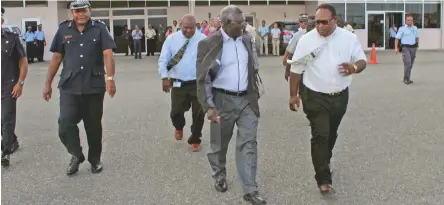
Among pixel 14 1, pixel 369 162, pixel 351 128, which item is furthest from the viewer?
pixel 14 1

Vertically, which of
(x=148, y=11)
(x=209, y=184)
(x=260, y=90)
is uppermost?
(x=148, y=11)

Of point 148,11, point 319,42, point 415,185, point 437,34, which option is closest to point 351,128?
point 415,185

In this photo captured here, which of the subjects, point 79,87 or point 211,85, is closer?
point 211,85

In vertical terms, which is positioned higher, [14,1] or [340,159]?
[14,1]

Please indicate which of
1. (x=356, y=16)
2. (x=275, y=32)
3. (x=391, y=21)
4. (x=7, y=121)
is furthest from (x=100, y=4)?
(x=7, y=121)

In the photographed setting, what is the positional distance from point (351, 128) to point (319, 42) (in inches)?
142

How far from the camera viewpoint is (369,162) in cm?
641

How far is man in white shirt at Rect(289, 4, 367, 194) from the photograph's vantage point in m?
5.14

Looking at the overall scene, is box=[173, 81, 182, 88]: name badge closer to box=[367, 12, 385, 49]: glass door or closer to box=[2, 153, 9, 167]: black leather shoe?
box=[2, 153, 9, 167]: black leather shoe

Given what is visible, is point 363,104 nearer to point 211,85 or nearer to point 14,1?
point 211,85

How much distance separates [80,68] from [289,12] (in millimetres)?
27433

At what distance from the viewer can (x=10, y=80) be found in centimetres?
661

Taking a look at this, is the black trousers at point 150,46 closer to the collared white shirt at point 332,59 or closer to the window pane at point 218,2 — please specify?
the window pane at point 218,2

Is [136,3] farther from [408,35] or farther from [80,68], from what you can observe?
[80,68]
